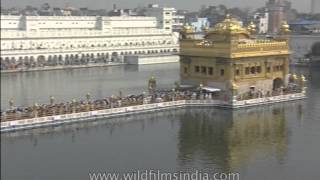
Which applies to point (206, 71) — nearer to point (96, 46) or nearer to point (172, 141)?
point (172, 141)

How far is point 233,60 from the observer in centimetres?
1260

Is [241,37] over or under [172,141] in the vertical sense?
over

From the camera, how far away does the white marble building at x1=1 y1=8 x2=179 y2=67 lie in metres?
22.9

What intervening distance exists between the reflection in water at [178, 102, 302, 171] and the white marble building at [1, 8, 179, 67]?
430 inches

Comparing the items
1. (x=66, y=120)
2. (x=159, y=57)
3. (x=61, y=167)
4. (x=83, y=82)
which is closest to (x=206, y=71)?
(x=66, y=120)

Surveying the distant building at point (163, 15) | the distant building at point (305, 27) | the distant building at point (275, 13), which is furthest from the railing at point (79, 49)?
the distant building at point (275, 13)

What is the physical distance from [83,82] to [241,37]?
5.82 m

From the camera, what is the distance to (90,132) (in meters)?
9.15

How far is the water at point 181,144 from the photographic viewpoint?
6.96 m

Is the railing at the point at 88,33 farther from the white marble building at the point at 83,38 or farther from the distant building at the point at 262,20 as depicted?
the distant building at the point at 262,20

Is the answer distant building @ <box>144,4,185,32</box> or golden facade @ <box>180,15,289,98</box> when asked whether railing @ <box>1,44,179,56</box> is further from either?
golden facade @ <box>180,15,289,98</box>

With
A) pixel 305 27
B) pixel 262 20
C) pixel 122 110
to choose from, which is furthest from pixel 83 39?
pixel 305 27

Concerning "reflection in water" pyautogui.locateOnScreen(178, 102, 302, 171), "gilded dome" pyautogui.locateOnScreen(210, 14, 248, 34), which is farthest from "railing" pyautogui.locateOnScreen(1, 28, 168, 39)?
"reflection in water" pyautogui.locateOnScreen(178, 102, 302, 171)

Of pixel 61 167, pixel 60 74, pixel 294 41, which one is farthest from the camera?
→ pixel 294 41
